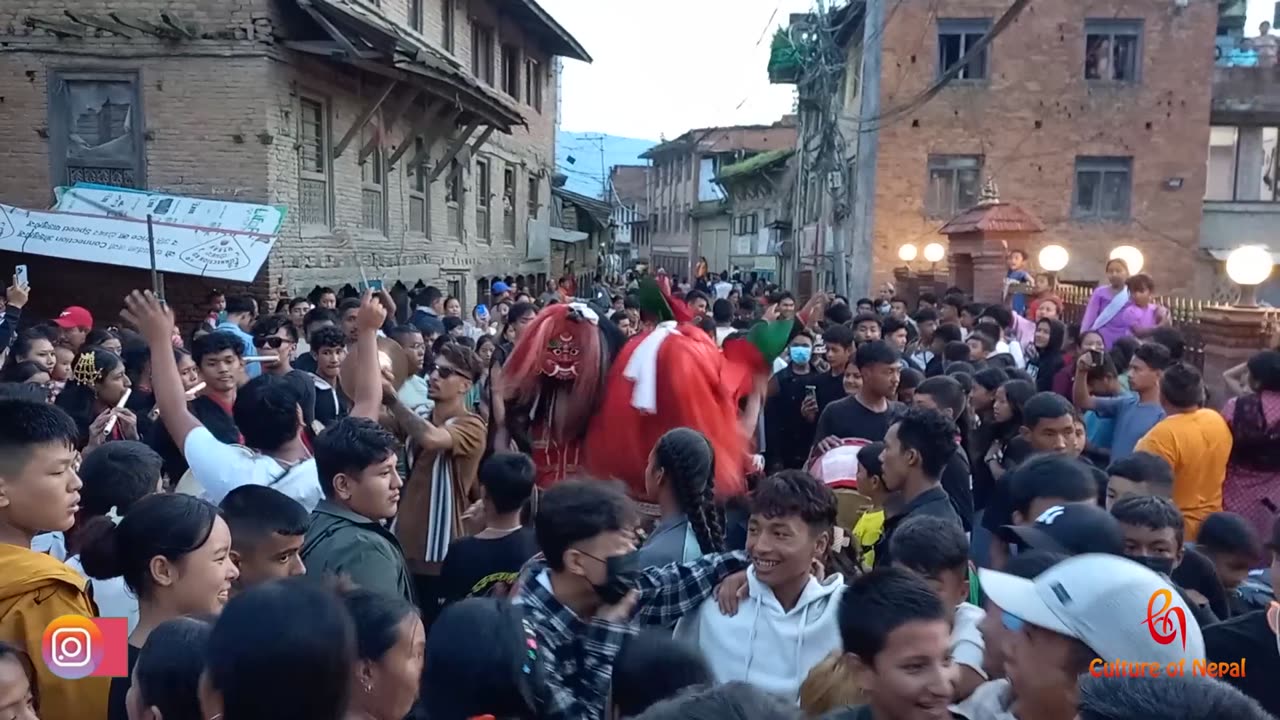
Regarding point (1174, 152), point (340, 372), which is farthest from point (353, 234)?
point (1174, 152)

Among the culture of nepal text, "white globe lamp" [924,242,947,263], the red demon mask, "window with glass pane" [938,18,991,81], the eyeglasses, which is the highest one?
"window with glass pane" [938,18,991,81]

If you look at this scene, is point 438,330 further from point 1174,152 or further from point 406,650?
point 1174,152

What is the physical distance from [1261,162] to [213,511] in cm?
2450

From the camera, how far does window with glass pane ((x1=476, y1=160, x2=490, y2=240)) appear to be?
68.9 ft

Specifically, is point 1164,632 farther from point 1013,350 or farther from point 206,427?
point 1013,350

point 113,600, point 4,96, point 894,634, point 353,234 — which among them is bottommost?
point 113,600

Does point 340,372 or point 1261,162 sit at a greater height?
point 1261,162

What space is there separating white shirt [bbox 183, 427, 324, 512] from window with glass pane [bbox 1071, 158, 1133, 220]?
20461 millimetres

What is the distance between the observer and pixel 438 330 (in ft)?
30.6

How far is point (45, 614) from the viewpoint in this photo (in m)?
2.53

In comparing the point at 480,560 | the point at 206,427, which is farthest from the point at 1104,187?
the point at 480,560

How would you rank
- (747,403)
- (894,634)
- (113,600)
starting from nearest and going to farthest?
1. (894,634)
2. (113,600)
3. (747,403)

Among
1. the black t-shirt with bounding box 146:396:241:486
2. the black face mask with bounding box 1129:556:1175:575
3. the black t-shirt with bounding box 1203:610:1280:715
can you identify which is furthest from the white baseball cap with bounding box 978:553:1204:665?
the black t-shirt with bounding box 146:396:241:486

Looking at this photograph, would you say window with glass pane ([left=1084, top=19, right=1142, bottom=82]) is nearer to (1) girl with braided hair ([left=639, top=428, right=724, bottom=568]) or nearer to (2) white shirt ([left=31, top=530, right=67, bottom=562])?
(1) girl with braided hair ([left=639, top=428, right=724, bottom=568])
